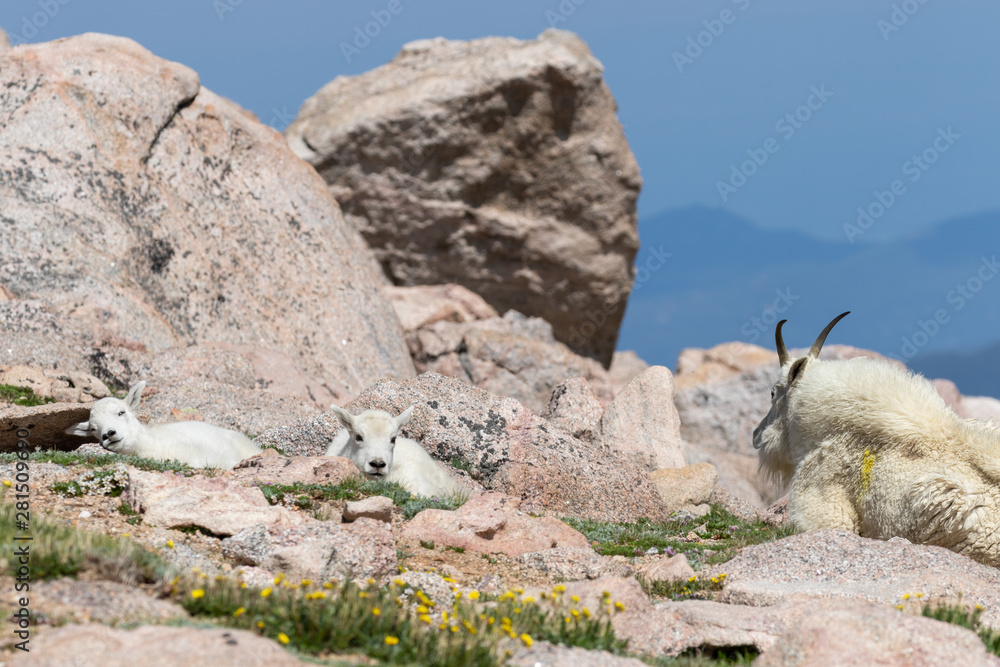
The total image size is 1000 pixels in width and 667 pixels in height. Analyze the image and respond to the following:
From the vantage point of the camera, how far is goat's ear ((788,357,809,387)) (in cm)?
1110

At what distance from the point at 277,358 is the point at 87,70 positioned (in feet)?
24.6

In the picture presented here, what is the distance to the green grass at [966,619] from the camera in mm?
6848

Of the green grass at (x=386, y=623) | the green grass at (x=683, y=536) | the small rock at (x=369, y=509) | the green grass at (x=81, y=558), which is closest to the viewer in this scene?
the green grass at (x=386, y=623)

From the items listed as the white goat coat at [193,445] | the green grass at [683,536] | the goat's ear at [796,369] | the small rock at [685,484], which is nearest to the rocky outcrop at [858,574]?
Answer: the green grass at [683,536]

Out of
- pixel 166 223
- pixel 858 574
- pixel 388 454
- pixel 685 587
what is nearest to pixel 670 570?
pixel 685 587

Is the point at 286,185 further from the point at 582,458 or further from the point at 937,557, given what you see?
the point at 937,557

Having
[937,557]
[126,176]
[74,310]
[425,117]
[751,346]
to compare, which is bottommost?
[937,557]

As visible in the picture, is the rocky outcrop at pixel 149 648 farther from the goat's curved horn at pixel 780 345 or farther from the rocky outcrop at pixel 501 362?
the rocky outcrop at pixel 501 362

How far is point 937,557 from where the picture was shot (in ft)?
28.3

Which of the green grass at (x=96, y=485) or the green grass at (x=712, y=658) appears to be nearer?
the green grass at (x=712, y=658)

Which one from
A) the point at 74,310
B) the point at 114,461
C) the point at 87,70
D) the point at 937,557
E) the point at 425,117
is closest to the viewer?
the point at 937,557

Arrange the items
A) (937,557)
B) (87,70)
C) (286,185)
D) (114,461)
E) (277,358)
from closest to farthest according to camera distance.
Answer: (937,557), (114,461), (277,358), (87,70), (286,185)

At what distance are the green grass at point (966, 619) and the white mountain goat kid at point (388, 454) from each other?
5803 millimetres

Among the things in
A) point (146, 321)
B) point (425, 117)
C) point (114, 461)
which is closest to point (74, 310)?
point (146, 321)
